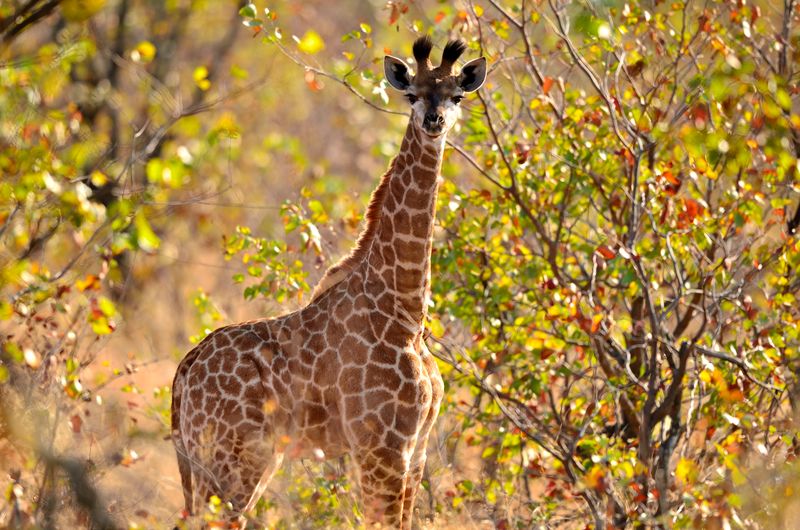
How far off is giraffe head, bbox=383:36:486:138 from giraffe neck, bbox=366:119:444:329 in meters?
0.19

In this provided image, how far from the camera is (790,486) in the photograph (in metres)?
6.29

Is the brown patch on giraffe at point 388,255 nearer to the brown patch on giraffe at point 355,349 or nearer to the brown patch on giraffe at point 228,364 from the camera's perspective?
the brown patch on giraffe at point 355,349

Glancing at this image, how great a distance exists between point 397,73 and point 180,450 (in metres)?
2.91

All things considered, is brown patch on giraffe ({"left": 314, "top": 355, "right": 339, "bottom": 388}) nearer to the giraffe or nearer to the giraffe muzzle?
the giraffe

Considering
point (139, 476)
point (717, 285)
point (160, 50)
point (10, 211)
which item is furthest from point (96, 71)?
point (717, 285)

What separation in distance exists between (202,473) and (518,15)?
5307mm

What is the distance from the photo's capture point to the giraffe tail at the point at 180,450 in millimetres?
7820

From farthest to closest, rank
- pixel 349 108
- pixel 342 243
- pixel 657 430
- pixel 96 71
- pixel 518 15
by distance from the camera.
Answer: pixel 349 108
pixel 96 71
pixel 342 243
pixel 518 15
pixel 657 430

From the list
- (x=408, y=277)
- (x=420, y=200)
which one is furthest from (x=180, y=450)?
(x=420, y=200)

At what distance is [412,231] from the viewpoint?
24.9 ft

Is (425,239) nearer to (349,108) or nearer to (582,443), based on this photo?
(582,443)

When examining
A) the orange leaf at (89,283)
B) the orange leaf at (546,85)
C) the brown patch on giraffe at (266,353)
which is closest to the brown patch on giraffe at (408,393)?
the brown patch on giraffe at (266,353)

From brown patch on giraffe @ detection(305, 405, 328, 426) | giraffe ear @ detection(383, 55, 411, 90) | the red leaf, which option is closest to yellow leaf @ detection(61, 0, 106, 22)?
giraffe ear @ detection(383, 55, 411, 90)

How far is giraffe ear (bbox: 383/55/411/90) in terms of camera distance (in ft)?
25.5
